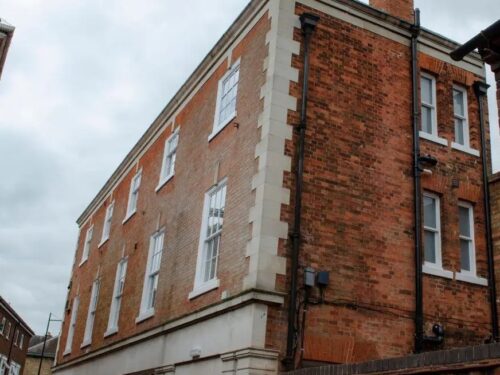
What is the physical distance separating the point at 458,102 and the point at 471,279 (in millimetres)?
4436

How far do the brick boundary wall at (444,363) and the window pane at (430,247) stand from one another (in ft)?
17.7

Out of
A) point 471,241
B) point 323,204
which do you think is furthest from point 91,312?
point 471,241

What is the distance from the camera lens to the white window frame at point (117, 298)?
1849 cm

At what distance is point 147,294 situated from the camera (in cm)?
1622

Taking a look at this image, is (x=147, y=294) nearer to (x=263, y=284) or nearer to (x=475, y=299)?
(x=263, y=284)

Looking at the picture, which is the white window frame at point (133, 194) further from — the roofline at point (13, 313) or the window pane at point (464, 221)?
the roofline at point (13, 313)

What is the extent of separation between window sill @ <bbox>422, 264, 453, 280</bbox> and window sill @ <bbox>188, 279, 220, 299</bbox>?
13.6 feet

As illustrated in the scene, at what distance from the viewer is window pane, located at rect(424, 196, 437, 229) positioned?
1240 centimetres

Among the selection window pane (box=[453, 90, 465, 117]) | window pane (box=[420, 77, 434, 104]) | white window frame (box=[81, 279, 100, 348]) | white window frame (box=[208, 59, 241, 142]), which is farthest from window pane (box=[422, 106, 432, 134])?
white window frame (box=[81, 279, 100, 348])

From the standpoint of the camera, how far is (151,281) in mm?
16375

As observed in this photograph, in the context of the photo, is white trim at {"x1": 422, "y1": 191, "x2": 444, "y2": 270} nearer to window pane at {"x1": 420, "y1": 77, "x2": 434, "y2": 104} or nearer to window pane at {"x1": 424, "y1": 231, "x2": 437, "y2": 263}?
window pane at {"x1": 424, "y1": 231, "x2": 437, "y2": 263}

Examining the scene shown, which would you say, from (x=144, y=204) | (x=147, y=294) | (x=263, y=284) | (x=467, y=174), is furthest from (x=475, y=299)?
(x=144, y=204)

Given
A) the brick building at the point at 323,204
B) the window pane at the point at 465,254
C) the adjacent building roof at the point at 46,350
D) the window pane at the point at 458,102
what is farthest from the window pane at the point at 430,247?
the adjacent building roof at the point at 46,350

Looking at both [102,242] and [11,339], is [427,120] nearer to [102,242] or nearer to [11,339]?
[102,242]
